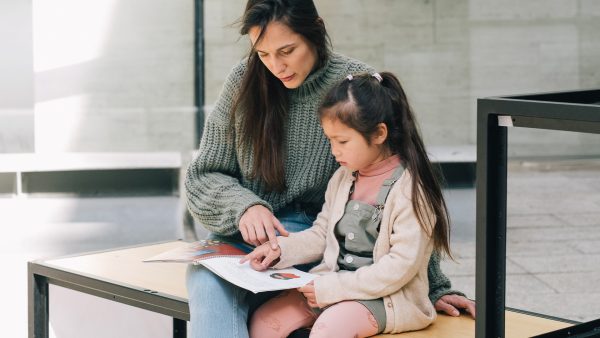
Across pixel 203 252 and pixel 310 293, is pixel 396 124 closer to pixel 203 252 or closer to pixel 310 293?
pixel 310 293

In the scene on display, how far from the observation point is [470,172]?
201 inches

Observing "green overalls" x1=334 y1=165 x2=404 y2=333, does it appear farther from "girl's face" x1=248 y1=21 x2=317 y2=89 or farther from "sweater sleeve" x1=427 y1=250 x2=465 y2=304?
"girl's face" x1=248 y1=21 x2=317 y2=89

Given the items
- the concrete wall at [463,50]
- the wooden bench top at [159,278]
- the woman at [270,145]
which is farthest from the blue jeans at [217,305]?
the concrete wall at [463,50]

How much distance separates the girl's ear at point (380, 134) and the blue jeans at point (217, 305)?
38cm

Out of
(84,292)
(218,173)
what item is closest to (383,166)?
(218,173)

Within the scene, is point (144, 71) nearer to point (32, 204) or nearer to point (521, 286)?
point (32, 204)

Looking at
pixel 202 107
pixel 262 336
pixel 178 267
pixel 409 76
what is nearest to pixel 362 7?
pixel 409 76

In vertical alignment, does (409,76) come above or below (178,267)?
above

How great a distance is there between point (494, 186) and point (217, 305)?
23.2 inches

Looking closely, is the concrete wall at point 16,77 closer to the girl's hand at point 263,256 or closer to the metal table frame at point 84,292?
the metal table frame at point 84,292

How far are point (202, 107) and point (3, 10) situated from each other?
3.48 ft

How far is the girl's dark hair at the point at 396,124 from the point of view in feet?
5.61

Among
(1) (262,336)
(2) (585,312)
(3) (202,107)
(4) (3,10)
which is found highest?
(4) (3,10)

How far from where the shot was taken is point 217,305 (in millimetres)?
1808
